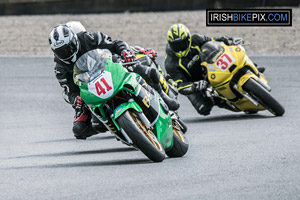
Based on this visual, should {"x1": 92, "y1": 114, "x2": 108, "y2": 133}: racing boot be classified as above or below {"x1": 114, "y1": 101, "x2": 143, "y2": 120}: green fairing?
below

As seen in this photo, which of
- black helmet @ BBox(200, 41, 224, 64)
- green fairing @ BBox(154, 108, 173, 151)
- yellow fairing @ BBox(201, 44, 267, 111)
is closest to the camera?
green fairing @ BBox(154, 108, 173, 151)

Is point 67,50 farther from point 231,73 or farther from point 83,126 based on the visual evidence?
point 231,73

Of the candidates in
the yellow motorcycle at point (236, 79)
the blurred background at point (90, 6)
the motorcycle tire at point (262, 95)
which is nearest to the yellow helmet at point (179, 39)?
the yellow motorcycle at point (236, 79)

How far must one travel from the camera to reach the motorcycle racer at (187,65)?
11648mm

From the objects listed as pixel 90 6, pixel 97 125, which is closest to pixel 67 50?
pixel 97 125

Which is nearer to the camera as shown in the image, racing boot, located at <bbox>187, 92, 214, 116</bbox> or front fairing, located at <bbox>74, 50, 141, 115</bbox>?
front fairing, located at <bbox>74, 50, 141, 115</bbox>

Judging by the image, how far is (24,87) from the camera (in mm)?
15562

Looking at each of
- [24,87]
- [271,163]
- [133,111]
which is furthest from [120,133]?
[24,87]

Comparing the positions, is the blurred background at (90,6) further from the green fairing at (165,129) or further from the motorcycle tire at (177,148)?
the green fairing at (165,129)

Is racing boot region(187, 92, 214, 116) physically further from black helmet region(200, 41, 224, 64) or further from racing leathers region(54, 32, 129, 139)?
racing leathers region(54, 32, 129, 139)

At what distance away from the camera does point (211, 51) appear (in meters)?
11.3

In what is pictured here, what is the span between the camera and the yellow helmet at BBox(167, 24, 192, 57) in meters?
11.6

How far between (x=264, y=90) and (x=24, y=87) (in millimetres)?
6164

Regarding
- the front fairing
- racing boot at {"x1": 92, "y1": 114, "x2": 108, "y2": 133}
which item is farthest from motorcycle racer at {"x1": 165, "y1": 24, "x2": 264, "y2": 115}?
the front fairing
